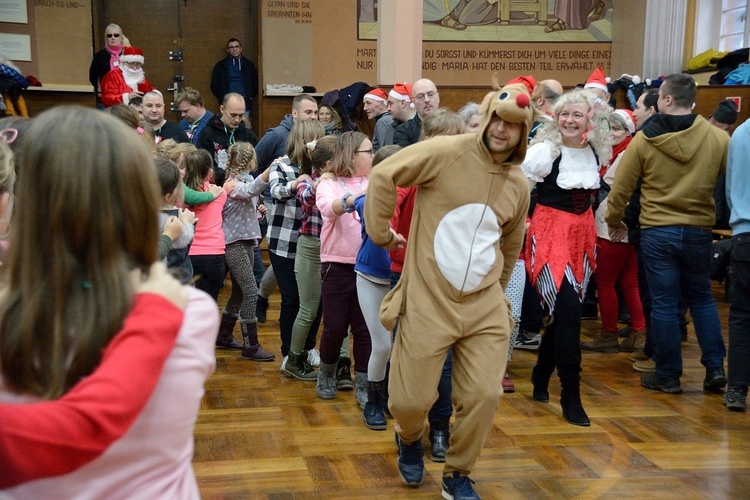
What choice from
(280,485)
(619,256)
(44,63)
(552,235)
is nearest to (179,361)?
(280,485)

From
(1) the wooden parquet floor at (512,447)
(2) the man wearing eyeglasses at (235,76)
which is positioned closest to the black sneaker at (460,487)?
(1) the wooden parquet floor at (512,447)

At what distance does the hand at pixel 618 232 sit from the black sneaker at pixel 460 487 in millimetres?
2257

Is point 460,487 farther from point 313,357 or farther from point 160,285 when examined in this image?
point 160,285

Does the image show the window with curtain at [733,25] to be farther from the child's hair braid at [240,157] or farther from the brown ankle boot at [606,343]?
the child's hair braid at [240,157]

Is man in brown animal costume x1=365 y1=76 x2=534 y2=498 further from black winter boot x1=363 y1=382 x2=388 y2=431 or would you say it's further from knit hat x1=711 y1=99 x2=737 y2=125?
knit hat x1=711 y1=99 x2=737 y2=125

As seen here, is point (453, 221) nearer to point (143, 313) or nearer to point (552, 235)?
point (552, 235)

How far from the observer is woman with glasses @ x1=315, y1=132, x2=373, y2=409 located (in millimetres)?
4027

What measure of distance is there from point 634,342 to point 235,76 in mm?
7438

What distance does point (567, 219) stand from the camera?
3963mm

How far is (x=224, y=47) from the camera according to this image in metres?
11.9

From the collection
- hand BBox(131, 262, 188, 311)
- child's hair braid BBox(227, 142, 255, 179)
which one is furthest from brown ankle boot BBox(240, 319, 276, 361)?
hand BBox(131, 262, 188, 311)

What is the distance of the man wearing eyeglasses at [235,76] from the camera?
11.2m

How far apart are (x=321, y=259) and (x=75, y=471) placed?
3154mm

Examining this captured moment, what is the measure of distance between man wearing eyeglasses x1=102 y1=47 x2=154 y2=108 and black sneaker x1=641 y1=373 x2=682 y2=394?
18.5 feet
